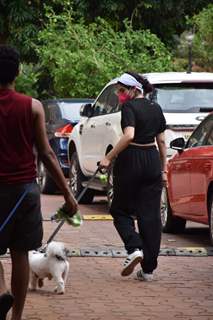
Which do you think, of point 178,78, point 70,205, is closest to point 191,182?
point 178,78

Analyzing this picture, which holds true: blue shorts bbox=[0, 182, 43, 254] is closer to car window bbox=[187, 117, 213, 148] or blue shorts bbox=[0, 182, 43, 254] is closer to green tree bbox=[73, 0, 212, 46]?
car window bbox=[187, 117, 213, 148]

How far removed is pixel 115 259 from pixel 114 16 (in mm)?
20979

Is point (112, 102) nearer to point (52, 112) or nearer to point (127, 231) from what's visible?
point (52, 112)

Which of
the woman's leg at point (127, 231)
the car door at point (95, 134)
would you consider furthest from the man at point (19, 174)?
the car door at point (95, 134)

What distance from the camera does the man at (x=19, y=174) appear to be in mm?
6988

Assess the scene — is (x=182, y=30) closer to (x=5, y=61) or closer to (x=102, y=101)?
(x=102, y=101)

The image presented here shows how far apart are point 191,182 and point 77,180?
5.40 metres

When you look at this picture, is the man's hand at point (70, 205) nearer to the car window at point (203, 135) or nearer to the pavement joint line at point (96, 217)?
the car window at point (203, 135)

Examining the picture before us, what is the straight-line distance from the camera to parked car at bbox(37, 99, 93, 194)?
19.9 m

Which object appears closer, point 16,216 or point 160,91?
point 16,216

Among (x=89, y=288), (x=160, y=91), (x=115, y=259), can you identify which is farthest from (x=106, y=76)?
(x=89, y=288)

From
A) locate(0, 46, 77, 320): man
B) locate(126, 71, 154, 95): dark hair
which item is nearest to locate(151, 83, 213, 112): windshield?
locate(126, 71, 154, 95): dark hair

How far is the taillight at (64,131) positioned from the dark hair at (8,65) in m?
12.8

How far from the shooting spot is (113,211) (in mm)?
9914
